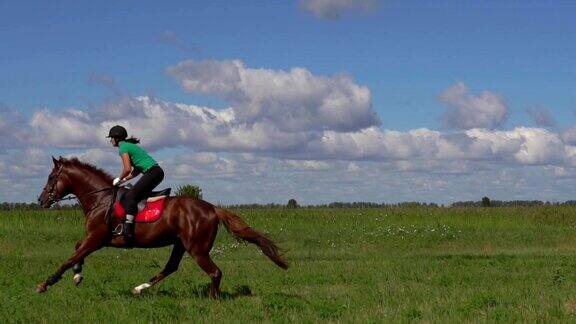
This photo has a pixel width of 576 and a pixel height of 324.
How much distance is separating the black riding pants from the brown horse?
0.38 metres

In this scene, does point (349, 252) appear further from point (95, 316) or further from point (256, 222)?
point (95, 316)

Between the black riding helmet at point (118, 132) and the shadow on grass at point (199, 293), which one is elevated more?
the black riding helmet at point (118, 132)

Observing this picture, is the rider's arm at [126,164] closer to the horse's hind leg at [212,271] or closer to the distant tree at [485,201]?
the horse's hind leg at [212,271]

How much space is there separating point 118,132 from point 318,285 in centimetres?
548

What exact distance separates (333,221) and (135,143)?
2994cm

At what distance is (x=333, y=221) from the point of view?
44188 mm

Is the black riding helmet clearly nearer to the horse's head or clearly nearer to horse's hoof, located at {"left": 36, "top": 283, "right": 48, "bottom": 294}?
the horse's head

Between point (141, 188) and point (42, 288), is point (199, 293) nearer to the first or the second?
point (141, 188)

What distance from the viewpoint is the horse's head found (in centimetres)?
1584

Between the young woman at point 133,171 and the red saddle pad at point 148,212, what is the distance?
0.11 metres

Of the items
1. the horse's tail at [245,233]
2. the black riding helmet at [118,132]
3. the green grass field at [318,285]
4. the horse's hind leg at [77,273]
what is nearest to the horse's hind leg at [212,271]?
the green grass field at [318,285]

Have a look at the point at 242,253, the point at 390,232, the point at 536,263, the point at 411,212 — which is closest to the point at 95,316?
the point at 536,263

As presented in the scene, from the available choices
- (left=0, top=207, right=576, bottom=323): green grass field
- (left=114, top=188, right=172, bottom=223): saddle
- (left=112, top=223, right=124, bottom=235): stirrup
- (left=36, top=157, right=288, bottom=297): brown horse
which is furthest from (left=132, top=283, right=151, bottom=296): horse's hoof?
(left=114, top=188, right=172, bottom=223): saddle

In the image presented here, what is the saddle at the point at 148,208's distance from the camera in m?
14.9
